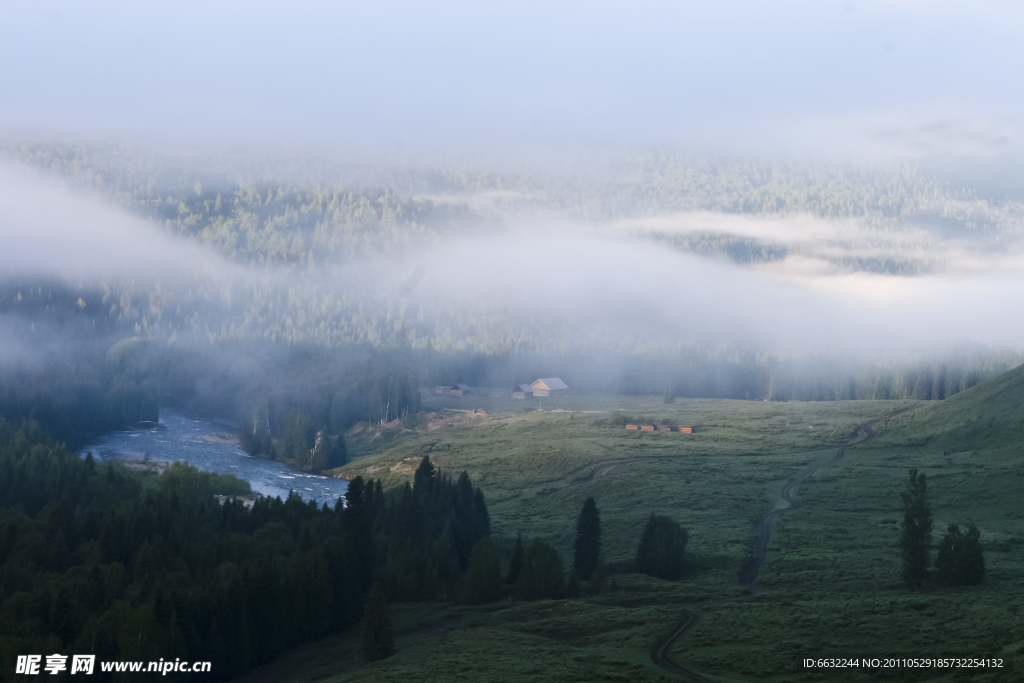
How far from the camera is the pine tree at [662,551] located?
104625 millimetres

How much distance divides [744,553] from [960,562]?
2724cm

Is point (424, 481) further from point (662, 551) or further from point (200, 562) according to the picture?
point (200, 562)

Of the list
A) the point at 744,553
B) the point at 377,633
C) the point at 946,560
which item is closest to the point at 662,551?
the point at 744,553

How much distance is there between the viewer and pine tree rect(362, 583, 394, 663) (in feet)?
246

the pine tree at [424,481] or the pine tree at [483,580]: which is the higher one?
the pine tree at [424,481]

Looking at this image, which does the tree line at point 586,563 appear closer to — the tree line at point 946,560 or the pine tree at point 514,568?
the pine tree at point 514,568

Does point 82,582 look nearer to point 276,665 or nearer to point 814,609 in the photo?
point 276,665

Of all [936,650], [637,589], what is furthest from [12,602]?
[936,650]

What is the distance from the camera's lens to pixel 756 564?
10625 centimetres

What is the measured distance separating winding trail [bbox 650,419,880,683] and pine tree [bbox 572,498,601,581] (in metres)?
17.2

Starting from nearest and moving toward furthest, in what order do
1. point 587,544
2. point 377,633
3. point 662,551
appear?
point 377,633, point 662,551, point 587,544

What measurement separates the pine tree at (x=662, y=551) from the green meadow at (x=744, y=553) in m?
3.04

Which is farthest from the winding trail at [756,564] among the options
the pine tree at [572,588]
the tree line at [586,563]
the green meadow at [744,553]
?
the pine tree at [572,588]

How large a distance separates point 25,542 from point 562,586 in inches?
2142
